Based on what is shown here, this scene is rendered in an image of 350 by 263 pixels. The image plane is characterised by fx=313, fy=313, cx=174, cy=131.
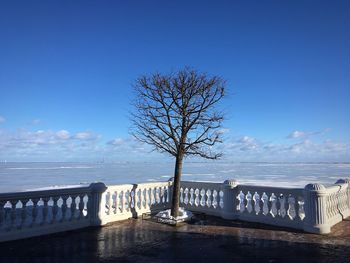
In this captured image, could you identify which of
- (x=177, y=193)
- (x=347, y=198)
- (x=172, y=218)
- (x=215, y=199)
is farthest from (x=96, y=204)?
(x=347, y=198)

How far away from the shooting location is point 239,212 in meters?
9.75

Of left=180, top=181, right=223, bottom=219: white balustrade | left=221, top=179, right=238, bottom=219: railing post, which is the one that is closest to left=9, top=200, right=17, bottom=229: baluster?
left=180, top=181, right=223, bottom=219: white balustrade

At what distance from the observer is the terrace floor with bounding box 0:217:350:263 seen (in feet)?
19.5

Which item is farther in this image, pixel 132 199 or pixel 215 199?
pixel 215 199

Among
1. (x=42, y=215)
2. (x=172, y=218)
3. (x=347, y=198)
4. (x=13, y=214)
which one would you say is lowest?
(x=172, y=218)

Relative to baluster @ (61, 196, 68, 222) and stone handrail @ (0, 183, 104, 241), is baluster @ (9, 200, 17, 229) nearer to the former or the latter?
stone handrail @ (0, 183, 104, 241)

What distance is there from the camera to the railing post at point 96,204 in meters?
8.77

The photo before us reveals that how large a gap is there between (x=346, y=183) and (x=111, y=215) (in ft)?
24.6

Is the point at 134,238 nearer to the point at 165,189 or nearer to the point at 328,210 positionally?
the point at 165,189

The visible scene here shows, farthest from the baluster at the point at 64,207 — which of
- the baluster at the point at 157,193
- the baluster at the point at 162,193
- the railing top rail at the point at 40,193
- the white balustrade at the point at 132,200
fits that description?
the baluster at the point at 162,193

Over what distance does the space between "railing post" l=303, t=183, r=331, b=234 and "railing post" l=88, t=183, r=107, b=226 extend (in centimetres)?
552

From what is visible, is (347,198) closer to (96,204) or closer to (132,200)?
(132,200)

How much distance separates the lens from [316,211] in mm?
7910

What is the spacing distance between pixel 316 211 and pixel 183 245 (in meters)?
3.59
